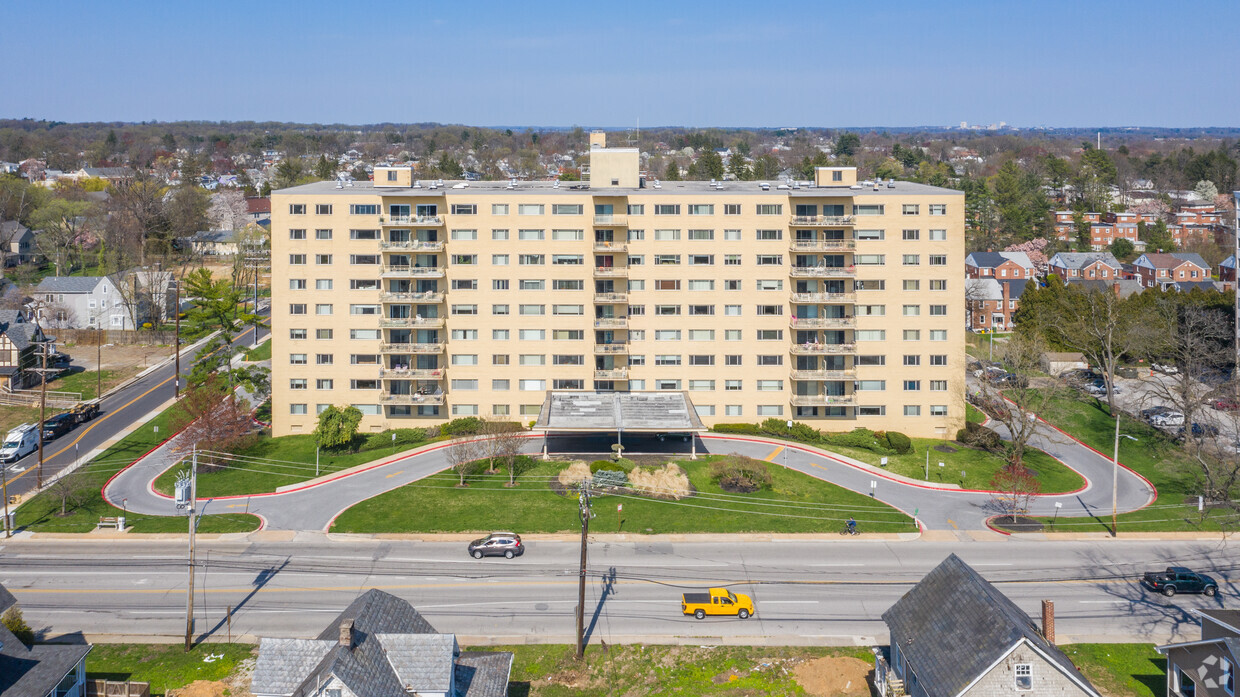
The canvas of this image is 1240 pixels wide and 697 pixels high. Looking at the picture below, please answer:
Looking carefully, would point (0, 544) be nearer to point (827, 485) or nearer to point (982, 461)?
point (827, 485)

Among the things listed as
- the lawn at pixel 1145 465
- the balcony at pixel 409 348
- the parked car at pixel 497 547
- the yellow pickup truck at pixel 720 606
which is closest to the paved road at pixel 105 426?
the balcony at pixel 409 348

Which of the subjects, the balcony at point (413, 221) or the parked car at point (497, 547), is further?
the balcony at point (413, 221)

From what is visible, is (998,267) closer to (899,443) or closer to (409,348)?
(899,443)

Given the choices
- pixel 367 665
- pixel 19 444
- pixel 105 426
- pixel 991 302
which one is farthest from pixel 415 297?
pixel 991 302

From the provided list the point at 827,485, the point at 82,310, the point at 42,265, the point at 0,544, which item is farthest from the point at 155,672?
the point at 42,265

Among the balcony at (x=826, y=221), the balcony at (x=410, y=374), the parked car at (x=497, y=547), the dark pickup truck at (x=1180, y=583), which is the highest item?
the balcony at (x=826, y=221)

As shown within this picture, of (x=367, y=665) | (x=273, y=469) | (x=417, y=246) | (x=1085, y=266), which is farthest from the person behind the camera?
(x=1085, y=266)

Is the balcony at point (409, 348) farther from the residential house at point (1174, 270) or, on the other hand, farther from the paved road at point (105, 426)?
the residential house at point (1174, 270)
